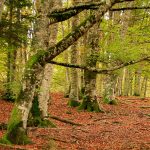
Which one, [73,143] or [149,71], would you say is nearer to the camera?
[73,143]

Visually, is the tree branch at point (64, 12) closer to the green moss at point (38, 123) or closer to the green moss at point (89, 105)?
the green moss at point (38, 123)

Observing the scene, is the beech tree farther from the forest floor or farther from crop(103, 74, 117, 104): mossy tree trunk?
crop(103, 74, 117, 104): mossy tree trunk

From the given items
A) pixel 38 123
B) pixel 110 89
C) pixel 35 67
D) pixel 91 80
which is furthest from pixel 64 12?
pixel 110 89

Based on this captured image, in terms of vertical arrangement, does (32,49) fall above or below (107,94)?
above

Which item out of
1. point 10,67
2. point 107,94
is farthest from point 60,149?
point 107,94

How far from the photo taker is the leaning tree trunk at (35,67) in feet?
27.7

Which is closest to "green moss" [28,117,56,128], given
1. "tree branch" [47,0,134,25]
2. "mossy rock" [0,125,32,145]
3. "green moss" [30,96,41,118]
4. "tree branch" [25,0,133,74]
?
"green moss" [30,96,41,118]

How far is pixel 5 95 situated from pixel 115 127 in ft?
25.6

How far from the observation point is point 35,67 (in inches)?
338

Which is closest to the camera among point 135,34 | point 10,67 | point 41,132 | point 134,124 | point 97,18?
point 97,18

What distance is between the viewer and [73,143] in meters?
10.2

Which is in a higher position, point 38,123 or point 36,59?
point 36,59

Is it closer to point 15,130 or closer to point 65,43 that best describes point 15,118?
point 15,130

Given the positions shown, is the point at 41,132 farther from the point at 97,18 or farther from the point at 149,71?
the point at 149,71
